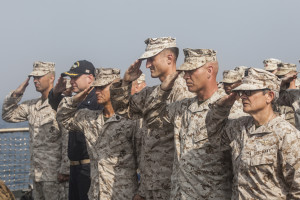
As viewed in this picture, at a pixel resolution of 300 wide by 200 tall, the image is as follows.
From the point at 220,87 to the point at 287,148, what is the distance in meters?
1.09

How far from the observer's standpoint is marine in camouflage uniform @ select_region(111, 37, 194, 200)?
466 cm

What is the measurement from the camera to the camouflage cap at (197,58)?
4.09 metres

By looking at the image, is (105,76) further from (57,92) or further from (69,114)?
(57,92)

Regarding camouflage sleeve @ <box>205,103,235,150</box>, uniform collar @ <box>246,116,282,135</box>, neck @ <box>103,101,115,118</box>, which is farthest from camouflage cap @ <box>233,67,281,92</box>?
neck @ <box>103,101,115,118</box>

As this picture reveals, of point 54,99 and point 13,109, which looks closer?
point 54,99

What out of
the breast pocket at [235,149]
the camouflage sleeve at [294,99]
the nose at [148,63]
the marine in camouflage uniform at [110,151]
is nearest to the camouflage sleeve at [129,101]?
the nose at [148,63]

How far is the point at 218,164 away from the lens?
4.02 metres

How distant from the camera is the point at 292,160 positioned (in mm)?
3336

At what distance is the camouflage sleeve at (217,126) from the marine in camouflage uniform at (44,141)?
354 centimetres

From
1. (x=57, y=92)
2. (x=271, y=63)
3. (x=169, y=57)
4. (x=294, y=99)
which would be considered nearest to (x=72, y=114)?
(x=57, y=92)

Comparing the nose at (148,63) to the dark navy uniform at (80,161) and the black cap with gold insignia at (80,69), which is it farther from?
the black cap with gold insignia at (80,69)

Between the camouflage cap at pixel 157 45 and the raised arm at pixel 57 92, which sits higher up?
the camouflage cap at pixel 157 45

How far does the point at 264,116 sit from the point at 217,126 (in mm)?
531

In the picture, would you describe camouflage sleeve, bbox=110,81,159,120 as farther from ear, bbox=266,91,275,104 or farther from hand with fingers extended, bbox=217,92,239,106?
ear, bbox=266,91,275,104
